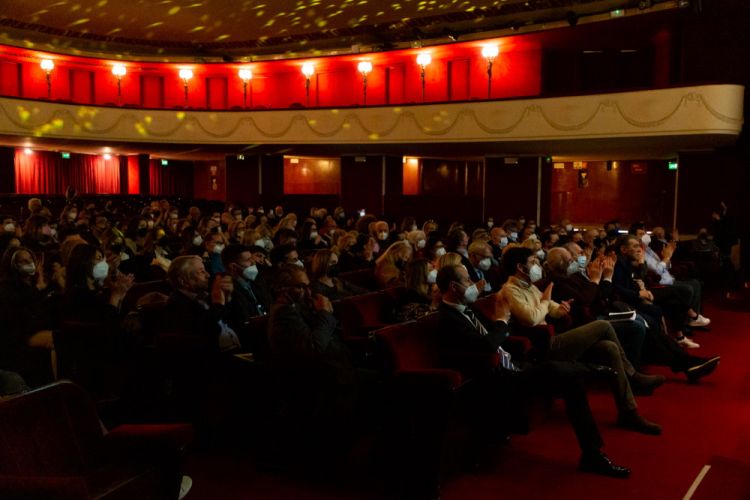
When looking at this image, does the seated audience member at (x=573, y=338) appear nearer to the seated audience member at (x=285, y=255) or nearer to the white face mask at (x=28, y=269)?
the seated audience member at (x=285, y=255)

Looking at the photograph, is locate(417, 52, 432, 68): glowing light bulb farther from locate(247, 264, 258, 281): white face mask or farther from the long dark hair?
the long dark hair

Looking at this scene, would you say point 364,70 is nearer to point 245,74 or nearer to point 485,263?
point 245,74

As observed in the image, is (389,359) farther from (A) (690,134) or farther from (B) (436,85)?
(B) (436,85)

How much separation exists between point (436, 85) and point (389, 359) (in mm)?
17415

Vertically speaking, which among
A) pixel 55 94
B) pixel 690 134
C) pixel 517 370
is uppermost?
pixel 55 94

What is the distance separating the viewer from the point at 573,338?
4.84 meters

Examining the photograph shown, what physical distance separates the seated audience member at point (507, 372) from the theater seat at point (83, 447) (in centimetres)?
179

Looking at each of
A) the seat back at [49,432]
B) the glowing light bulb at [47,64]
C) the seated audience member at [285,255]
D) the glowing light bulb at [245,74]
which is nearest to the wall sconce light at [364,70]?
the glowing light bulb at [245,74]

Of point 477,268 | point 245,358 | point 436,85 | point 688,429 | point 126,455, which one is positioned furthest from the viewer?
point 436,85

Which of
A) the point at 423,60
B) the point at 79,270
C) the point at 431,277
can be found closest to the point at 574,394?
the point at 431,277

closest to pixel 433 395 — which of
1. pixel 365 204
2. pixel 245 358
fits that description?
pixel 245 358

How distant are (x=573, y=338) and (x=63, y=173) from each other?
2191cm

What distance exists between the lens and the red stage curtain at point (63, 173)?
2202 cm

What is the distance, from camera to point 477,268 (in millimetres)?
6918
